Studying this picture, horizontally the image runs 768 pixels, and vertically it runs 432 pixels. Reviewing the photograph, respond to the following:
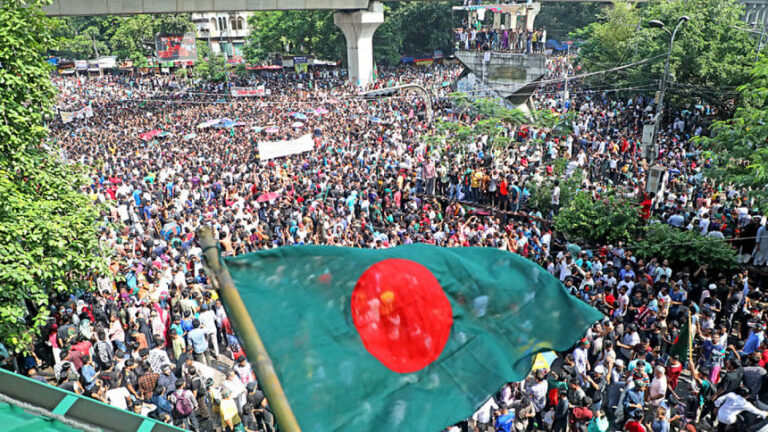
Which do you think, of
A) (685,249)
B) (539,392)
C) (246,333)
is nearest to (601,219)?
(685,249)

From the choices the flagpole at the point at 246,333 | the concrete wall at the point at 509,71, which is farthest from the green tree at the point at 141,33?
the flagpole at the point at 246,333

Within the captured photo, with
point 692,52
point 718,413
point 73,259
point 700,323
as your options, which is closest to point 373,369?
point 718,413

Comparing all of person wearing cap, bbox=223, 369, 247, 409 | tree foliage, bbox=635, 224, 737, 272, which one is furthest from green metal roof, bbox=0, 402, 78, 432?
tree foliage, bbox=635, 224, 737, 272

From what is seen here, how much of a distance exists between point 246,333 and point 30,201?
786cm

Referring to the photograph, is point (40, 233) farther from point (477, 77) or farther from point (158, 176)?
point (477, 77)

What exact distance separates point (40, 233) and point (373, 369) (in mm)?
7416

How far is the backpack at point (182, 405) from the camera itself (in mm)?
8531

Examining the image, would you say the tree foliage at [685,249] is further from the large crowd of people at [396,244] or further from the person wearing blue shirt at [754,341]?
the person wearing blue shirt at [754,341]

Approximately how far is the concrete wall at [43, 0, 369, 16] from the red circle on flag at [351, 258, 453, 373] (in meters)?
37.7

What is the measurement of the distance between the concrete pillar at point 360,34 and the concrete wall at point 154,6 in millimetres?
5182

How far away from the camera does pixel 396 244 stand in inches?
557

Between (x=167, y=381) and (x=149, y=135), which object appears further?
(x=149, y=135)

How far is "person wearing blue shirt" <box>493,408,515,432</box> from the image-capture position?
811cm

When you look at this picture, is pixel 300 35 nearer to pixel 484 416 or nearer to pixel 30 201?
pixel 30 201
